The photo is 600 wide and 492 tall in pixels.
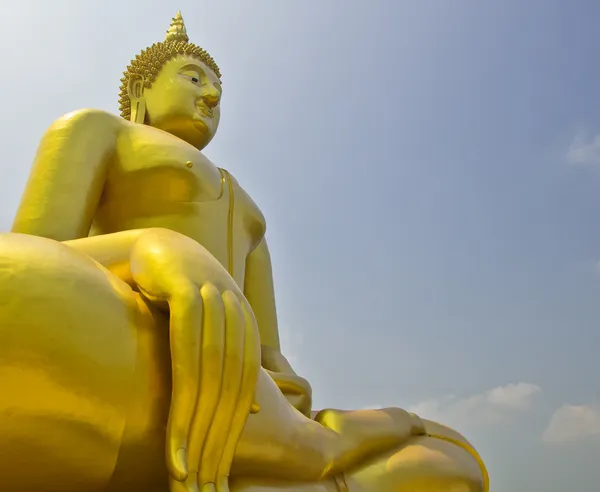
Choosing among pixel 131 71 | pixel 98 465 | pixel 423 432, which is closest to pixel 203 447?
pixel 98 465

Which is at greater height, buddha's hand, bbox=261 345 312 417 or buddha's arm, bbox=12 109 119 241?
buddha's arm, bbox=12 109 119 241

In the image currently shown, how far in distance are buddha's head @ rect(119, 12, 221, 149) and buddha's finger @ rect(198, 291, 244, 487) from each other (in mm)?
1696

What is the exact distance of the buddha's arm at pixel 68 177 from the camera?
2365 millimetres

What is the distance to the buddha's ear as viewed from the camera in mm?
3246

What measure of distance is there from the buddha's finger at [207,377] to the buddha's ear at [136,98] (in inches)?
71.9

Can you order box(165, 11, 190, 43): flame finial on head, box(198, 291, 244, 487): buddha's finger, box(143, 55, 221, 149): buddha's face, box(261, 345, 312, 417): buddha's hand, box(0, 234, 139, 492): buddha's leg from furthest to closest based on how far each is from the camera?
box(165, 11, 190, 43): flame finial on head < box(143, 55, 221, 149): buddha's face < box(261, 345, 312, 417): buddha's hand < box(198, 291, 244, 487): buddha's finger < box(0, 234, 139, 492): buddha's leg

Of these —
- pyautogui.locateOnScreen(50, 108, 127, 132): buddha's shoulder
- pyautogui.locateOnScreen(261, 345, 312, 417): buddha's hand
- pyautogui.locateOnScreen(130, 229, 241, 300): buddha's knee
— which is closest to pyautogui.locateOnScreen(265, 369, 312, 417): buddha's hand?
pyautogui.locateOnScreen(261, 345, 312, 417): buddha's hand

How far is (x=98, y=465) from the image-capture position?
1.56 meters

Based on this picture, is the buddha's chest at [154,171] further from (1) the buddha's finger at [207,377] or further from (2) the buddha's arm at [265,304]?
(1) the buddha's finger at [207,377]

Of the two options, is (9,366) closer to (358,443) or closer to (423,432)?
(358,443)

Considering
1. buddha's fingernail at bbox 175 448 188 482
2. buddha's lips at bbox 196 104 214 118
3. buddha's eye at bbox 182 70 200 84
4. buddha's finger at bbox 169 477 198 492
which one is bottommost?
buddha's finger at bbox 169 477 198 492

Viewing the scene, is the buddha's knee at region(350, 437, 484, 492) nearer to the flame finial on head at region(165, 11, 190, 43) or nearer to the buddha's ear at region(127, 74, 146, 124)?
the buddha's ear at region(127, 74, 146, 124)

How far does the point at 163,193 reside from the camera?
2.69 m

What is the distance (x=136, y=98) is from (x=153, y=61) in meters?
0.20
